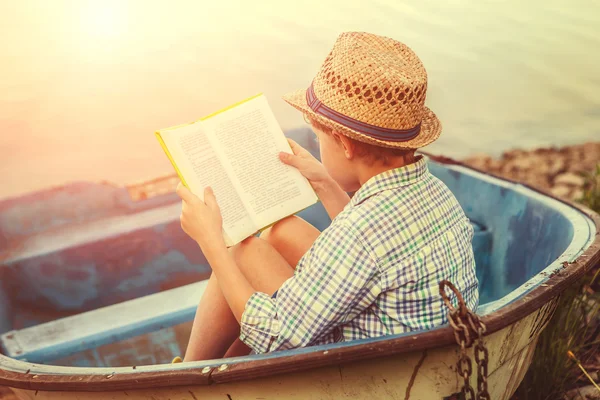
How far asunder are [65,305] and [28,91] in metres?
1.15

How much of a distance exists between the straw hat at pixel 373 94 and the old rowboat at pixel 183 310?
398mm

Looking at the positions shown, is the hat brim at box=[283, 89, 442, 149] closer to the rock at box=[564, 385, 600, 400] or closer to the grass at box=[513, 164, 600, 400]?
the grass at box=[513, 164, 600, 400]

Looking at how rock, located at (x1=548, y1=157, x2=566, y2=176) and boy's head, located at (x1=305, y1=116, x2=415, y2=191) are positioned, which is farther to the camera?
rock, located at (x1=548, y1=157, x2=566, y2=176)

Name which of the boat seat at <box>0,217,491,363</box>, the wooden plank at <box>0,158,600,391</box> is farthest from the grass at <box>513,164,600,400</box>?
the wooden plank at <box>0,158,600,391</box>

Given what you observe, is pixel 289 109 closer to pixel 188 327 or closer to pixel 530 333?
pixel 188 327

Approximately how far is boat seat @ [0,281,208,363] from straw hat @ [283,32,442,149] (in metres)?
0.99

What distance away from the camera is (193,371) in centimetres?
108

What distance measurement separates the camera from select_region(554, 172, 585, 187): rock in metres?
4.05

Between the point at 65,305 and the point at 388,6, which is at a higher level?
the point at 388,6

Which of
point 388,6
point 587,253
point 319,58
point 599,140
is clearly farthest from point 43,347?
point 599,140

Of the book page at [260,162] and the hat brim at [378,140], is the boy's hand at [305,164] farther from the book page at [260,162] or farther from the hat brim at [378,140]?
the hat brim at [378,140]

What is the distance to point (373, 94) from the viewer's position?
1.12 metres

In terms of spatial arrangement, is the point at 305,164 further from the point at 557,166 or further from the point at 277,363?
the point at 557,166

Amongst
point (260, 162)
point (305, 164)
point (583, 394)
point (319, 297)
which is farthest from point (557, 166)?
point (319, 297)
